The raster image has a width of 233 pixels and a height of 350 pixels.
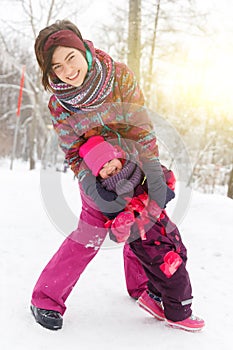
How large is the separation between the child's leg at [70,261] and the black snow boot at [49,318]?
43 millimetres

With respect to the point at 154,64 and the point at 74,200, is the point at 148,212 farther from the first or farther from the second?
the point at 154,64

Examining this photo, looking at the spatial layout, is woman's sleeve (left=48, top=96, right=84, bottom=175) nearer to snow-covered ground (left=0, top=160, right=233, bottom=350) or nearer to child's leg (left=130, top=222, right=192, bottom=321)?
child's leg (left=130, top=222, right=192, bottom=321)

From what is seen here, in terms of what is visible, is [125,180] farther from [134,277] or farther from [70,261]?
[134,277]

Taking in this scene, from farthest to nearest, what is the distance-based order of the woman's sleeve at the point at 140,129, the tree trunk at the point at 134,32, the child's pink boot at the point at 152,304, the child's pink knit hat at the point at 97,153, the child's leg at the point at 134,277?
1. the tree trunk at the point at 134,32
2. the child's leg at the point at 134,277
3. the child's pink boot at the point at 152,304
4. the woman's sleeve at the point at 140,129
5. the child's pink knit hat at the point at 97,153

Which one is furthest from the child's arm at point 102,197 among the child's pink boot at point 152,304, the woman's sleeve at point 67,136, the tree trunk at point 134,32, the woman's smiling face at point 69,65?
the tree trunk at point 134,32

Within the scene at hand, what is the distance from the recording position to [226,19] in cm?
672

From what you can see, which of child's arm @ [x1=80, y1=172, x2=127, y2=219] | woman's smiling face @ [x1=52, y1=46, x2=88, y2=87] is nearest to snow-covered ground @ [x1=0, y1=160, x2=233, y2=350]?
child's arm @ [x1=80, y1=172, x2=127, y2=219]

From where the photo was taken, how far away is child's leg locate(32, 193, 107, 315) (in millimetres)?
1740

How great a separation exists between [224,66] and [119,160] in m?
7.13

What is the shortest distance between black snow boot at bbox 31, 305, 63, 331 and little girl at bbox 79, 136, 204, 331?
0.47 m

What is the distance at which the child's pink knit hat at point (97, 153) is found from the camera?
1.53 meters

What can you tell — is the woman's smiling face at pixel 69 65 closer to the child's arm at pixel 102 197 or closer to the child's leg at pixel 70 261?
the child's arm at pixel 102 197

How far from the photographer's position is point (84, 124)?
1.67 m

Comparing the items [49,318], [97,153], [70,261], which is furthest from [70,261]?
[97,153]
